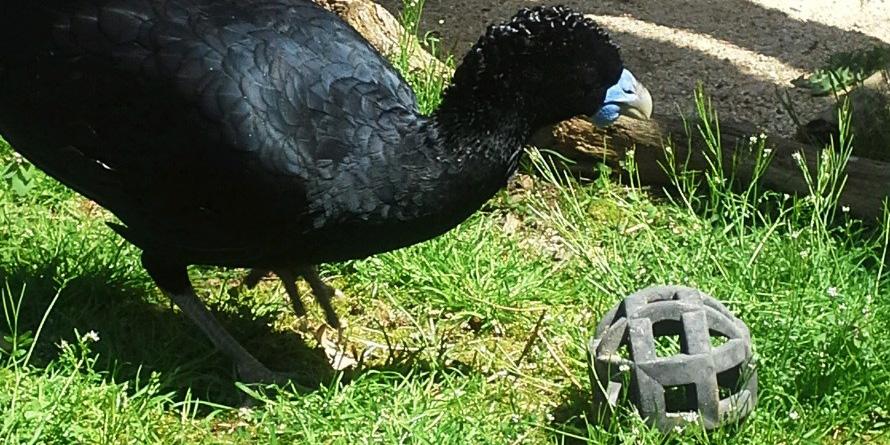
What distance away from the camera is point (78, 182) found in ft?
12.5

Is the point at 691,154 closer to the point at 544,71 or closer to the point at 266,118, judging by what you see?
the point at 544,71

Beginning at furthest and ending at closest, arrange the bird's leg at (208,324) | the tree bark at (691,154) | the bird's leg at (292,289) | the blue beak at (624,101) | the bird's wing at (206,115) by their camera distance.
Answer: the tree bark at (691,154)
the bird's leg at (292,289)
the bird's leg at (208,324)
the blue beak at (624,101)
the bird's wing at (206,115)

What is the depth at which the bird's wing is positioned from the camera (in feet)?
11.5

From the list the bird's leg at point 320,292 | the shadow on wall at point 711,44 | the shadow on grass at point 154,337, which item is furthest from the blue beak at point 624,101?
the shadow on wall at point 711,44

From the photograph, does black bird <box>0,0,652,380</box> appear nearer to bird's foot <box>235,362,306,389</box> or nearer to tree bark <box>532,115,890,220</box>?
bird's foot <box>235,362,306,389</box>

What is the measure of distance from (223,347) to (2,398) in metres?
0.70

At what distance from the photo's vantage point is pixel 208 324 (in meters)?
3.99

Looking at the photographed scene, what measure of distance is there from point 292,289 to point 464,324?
59cm

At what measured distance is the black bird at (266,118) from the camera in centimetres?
352

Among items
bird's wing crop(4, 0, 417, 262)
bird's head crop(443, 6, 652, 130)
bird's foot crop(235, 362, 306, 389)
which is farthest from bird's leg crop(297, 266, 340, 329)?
bird's head crop(443, 6, 652, 130)

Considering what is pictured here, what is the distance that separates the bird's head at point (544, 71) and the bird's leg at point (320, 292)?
853 mm

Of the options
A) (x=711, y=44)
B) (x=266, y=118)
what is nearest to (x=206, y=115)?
(x=266, y=118)

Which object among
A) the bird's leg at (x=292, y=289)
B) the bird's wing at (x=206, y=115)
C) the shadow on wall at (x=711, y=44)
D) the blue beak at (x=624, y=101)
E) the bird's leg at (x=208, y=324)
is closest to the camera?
the bird's wing at (x=206, y=115)

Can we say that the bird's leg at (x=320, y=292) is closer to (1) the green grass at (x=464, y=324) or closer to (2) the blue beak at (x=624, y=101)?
(1) the green grass at (x=464, y=324)
